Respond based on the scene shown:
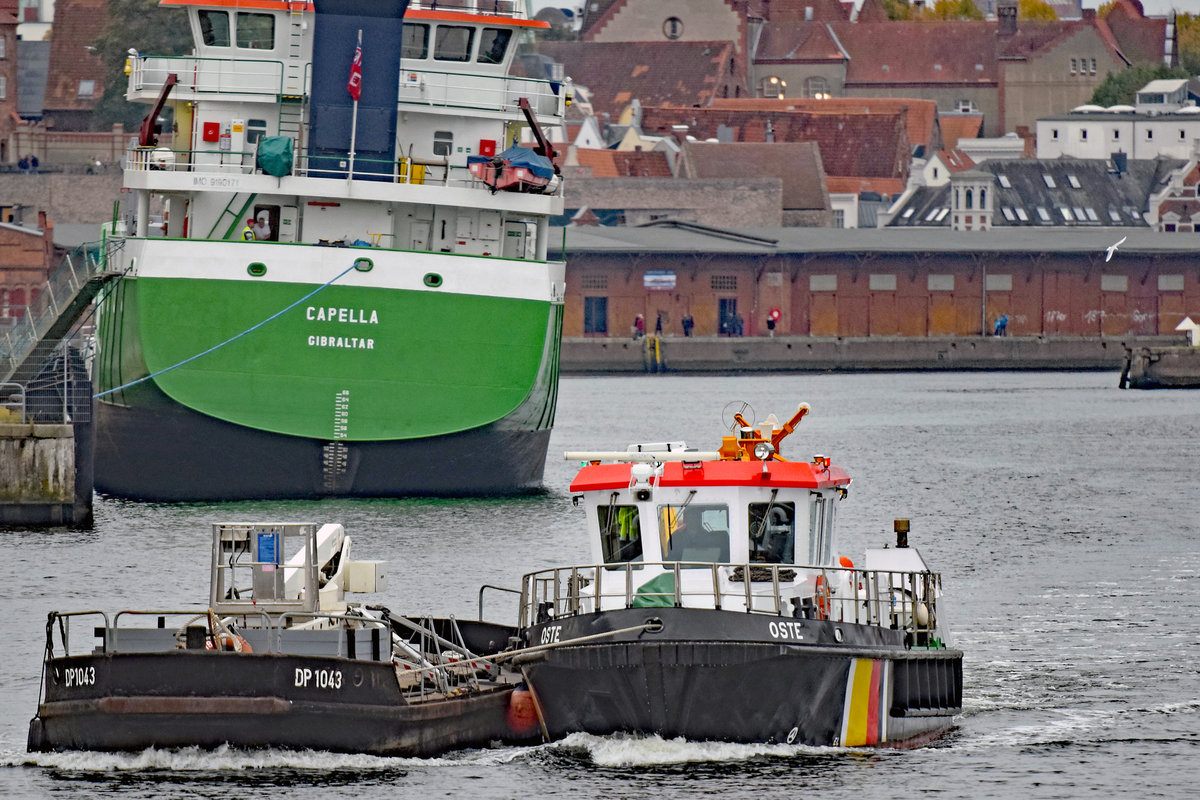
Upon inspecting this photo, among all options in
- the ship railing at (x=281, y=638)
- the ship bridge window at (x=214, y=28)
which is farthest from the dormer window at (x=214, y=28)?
the ship railing at (x=281, y=638)

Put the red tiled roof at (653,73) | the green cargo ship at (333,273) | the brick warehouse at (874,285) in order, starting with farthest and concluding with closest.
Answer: the red tiled roof at (653,73), the brick warehouse at (874,285), the green cargo ship at (333,273)

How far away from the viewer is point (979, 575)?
40656mm

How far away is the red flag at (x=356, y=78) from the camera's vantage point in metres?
48.5

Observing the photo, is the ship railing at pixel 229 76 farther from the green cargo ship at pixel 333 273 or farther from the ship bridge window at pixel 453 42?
the ship bridge window at pixel 453 42

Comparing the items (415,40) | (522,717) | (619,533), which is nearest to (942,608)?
(619,533)

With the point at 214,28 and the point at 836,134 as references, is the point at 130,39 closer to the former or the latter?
the point at 836,134

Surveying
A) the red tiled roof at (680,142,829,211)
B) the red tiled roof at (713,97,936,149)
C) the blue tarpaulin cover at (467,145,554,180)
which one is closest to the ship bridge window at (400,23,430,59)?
the blue tarpaulin cover at (467,145,554,180)

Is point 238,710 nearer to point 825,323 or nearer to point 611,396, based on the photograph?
point 611,396

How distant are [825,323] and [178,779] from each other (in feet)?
374

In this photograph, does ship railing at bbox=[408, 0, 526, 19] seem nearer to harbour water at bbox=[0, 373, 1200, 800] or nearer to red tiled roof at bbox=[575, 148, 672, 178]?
harbour water at bbox=[0, 373, 1200, 800]

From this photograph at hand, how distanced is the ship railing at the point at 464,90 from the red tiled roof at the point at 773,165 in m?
105

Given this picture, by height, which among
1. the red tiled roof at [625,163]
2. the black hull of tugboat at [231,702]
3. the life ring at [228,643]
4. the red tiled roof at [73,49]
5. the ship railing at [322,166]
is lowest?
the black hull of tugboat at [231,702]

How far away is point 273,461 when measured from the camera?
47656mm

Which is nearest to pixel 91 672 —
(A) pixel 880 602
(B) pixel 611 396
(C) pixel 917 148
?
(A) pixel 880 602
